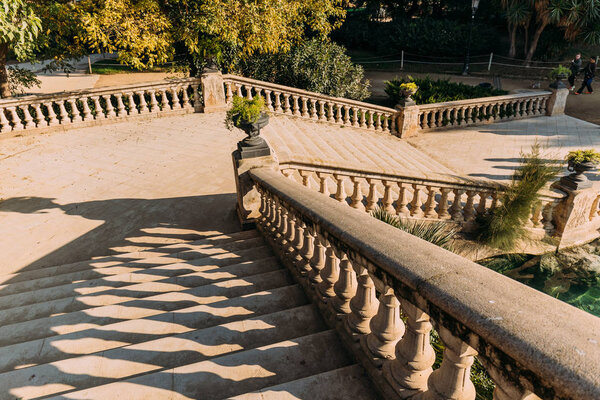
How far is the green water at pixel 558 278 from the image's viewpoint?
6.62m

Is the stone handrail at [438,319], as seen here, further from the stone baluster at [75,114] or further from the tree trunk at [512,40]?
the tree trunk at [512,40]

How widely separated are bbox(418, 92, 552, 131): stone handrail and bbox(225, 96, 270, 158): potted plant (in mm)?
9438

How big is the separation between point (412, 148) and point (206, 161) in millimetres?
7080

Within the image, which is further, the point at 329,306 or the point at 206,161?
the point at 206,161

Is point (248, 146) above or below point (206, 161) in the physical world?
above

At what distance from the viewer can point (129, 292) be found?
412 centimetres

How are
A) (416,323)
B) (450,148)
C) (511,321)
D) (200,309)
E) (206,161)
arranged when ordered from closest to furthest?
1. (511,321)
2. (416,323)
3. (200,309)
4. (206,161)
5. (450,148)

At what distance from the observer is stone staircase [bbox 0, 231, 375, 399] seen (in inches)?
96.9

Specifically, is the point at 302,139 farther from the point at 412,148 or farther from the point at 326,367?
the point at 326,367

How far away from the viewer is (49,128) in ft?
35.8

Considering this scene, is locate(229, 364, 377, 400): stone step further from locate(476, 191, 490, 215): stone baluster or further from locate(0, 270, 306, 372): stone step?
locate(476, 191, 490, 215): stone baluster

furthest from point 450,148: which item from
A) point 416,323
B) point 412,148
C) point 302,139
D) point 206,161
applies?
point 416,323

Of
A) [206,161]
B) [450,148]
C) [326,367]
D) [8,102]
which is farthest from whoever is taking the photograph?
[450,148]

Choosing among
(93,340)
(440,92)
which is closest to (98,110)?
(93,340)
